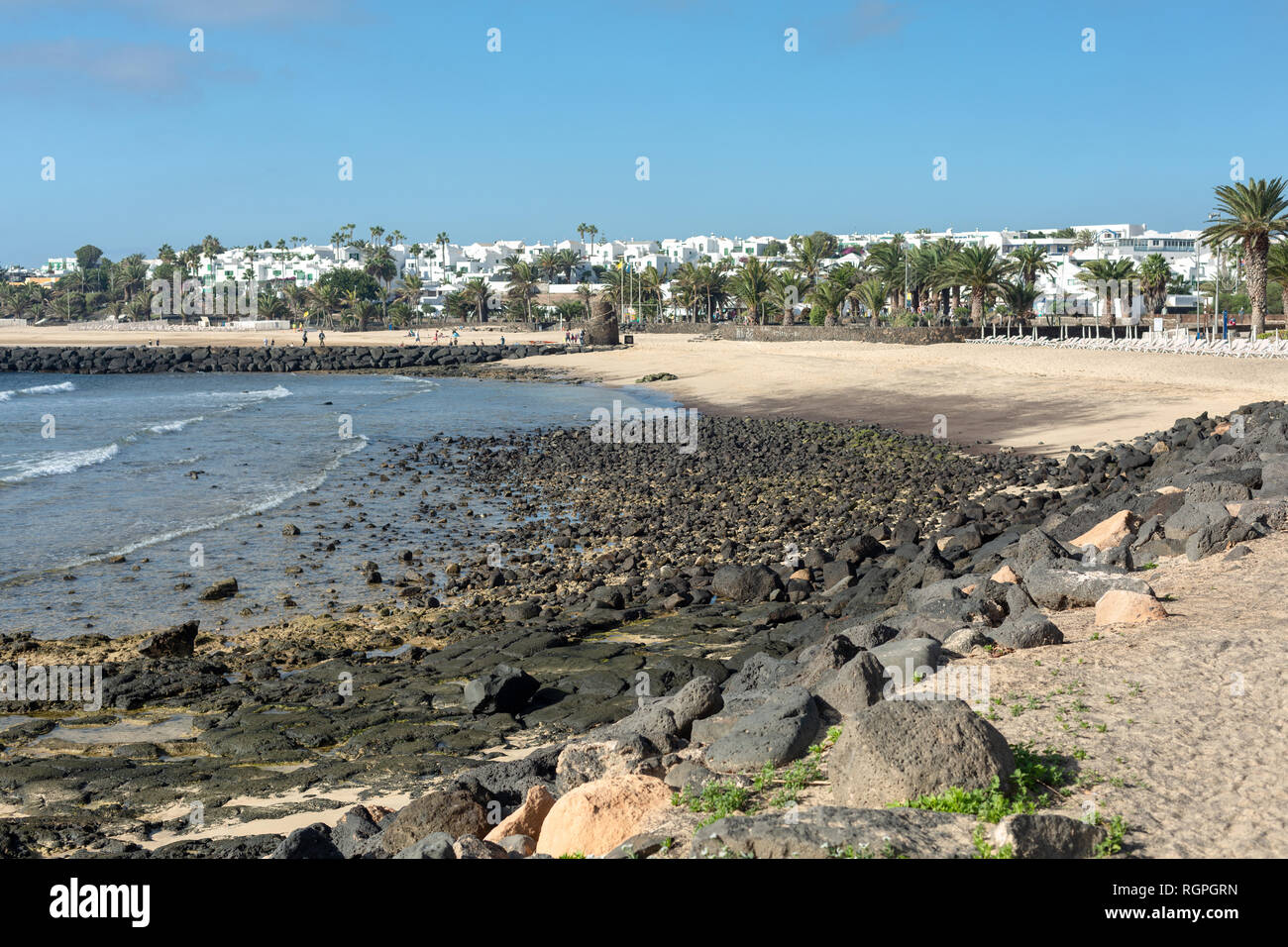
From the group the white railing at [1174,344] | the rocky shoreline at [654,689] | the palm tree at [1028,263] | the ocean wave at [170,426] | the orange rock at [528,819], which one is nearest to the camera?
the rocky shoreline at [654,689]

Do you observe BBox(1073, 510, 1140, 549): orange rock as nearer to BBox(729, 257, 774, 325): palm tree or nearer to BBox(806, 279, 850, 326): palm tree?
BBox(806, 279, 850, 326): palm tree

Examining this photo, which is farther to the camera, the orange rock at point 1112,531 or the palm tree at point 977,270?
the palm tree at point 977,270

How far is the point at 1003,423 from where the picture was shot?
33000 mm

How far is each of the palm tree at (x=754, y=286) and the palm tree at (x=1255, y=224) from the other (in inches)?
1693

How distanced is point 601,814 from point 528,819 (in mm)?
907

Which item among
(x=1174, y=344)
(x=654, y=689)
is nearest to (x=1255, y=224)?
(x=1174, y=344)

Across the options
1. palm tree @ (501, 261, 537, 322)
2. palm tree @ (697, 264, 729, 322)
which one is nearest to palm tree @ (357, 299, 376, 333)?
palm tree @ (501, 261, 537, 322)

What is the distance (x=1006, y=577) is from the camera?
39.0ft

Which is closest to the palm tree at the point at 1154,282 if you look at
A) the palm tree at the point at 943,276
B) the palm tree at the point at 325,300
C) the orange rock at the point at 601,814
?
the palm tree at the point at 943,276

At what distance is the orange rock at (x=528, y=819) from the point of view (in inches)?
275

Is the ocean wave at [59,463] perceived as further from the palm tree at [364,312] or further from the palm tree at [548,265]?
the palm tree at [548,265]

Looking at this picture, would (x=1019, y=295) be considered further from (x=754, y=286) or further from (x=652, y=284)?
(x=652, y=284)

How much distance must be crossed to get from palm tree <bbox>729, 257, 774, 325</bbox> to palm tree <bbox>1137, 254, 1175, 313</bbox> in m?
28.8

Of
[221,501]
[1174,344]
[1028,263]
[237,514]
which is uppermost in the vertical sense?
[1028,263]
